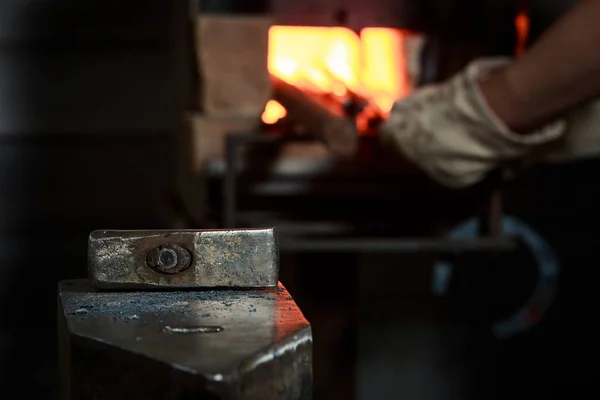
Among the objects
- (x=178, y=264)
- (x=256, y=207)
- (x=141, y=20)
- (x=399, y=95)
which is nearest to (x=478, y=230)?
(x=399, y=95)

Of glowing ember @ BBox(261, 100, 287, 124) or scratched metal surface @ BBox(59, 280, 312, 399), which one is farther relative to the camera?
glowing ember @ BBox(261, 100, 287, 124)

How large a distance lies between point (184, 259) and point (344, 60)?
161 centimetres

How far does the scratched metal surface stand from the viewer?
0.60 meters

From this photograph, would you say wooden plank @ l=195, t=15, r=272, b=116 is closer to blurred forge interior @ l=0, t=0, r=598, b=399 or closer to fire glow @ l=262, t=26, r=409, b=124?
blurred forge interior @ l=0, t=0, r=598, b=399

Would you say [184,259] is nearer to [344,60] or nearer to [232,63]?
[232,63]

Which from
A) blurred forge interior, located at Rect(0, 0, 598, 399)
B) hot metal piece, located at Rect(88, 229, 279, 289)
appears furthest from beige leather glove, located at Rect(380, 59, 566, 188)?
hot metal piece, located at Rect(88, 229, 279, 289)

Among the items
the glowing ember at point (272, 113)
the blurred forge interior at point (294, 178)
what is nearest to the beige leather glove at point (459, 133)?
the blurred forge interior at point (294, 178)


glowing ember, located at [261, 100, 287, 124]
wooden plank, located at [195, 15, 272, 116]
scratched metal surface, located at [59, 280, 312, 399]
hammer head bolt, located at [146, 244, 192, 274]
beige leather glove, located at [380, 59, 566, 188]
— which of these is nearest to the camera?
scratched metal surface, located at [59, 280, 312, 399]

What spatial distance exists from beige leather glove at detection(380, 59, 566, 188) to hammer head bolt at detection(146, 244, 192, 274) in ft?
2.88

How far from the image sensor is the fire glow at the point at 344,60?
7.58 ft

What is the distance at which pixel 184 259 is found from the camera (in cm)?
83

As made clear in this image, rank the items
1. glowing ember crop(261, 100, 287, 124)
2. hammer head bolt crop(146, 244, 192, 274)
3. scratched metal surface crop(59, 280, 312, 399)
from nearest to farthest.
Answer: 1. scratched metal surface crop(59, 280, 312, 399)
2. hammer head bolt crop(146, 244, 192, 274)
3. glowing ember crop(261, 100, 287, 124)

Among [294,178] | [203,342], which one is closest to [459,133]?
[294,178]

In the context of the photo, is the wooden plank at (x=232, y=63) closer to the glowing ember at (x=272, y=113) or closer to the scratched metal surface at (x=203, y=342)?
the glowing ember at (x=272, y=113)
